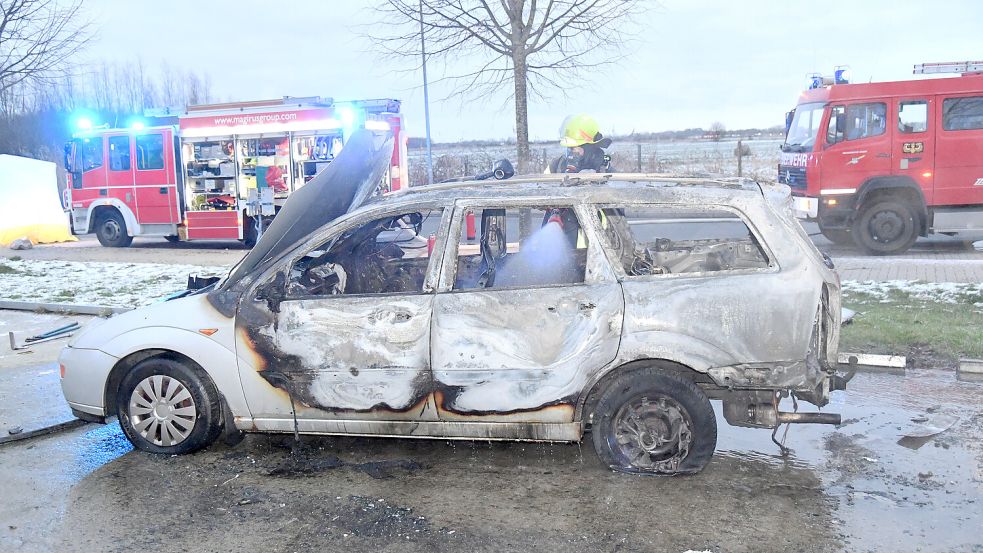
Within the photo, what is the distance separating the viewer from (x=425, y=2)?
1105 cm

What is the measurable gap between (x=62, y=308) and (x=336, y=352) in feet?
21.8

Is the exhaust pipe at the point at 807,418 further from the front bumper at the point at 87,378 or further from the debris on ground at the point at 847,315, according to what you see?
the front bumper at the point at 87,378

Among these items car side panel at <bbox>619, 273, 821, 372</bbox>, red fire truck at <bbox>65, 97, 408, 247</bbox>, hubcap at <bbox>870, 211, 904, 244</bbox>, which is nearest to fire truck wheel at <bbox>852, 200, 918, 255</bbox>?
hubcap at <bbox>870, 211, 904, 244</bbox>

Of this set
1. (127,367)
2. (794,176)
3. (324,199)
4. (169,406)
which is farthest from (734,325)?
(794,176)

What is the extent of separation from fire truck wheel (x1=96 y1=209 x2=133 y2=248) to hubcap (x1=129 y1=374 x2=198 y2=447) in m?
14.1

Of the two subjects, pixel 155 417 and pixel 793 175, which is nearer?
pixel 155 417

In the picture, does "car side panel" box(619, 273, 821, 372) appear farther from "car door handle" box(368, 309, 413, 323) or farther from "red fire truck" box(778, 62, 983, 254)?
"red fire truck" box(778, 62, 983, 254)

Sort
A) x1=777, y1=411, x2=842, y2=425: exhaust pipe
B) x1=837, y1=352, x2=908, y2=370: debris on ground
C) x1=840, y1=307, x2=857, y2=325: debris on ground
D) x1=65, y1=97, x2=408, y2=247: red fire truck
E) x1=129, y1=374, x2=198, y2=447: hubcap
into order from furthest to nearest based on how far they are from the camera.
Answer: x1=65, y1=97, x2=408, y2=247: red fire truck
x1=840, y1=307, x2=857, y2=325: debris on ground
x1=837, y1=352, x2=908, y2=370: debris on ground
x1=129, y1=374, x2=198, y2=447: hubcap
x1=777, y1=411, x2=842, y2=425: exhaust pipe

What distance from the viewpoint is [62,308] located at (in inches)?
397

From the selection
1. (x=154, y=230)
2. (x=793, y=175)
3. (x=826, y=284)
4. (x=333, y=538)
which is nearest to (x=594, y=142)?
(x=826, y=284)

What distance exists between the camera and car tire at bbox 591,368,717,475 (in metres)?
4.61

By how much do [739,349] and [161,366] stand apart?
3.31 meters

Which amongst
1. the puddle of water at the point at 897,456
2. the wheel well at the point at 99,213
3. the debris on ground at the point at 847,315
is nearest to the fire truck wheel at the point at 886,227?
the debris on ground at the point at 847,315

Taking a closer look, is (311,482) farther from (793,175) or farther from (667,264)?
(793,175)
